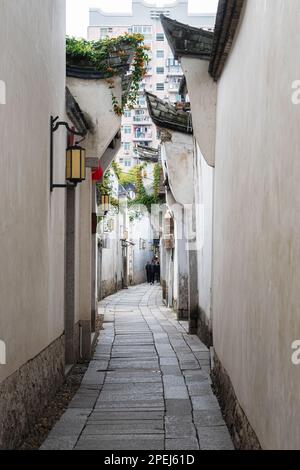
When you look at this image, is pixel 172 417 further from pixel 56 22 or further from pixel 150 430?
pixel 56 22

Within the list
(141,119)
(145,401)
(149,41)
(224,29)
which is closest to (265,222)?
(224,29)

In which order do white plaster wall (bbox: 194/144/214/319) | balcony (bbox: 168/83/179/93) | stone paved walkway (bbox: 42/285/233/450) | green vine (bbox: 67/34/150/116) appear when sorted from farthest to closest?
balcony (bbox: 168/83/179/93) → white plaster wall (bbox: 194/144/214/319) → green vine (bbox: 67/34/150/116) → stone paved walkway (bbox: 42/285/233/450)

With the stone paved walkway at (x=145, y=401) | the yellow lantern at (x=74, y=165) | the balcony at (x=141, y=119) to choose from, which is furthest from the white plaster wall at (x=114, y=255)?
the balcony at (x=141, y=119)

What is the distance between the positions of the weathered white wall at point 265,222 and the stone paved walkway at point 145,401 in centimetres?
65

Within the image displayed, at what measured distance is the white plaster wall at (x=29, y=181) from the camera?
533 cm

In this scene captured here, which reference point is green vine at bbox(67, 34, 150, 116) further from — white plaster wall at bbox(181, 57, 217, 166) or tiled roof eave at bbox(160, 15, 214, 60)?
white plaster wall at bbox(181, 57, 217, 166)

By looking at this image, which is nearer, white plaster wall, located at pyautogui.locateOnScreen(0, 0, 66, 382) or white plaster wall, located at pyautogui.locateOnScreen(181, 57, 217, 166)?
white plaster wall, located at pyautogui.locateOnScreen(0, 0, 66, 382)

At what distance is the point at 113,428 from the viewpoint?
6676 mm

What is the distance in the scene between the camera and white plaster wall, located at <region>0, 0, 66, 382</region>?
5327mm

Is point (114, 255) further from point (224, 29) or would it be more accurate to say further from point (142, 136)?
point (142, 136)

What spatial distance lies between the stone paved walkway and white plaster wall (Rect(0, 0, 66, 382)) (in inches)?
35.5

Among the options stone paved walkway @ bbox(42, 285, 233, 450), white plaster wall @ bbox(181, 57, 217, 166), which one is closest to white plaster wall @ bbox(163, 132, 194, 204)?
stone paved walkway @ bbox(42, 285, 233, 450)
